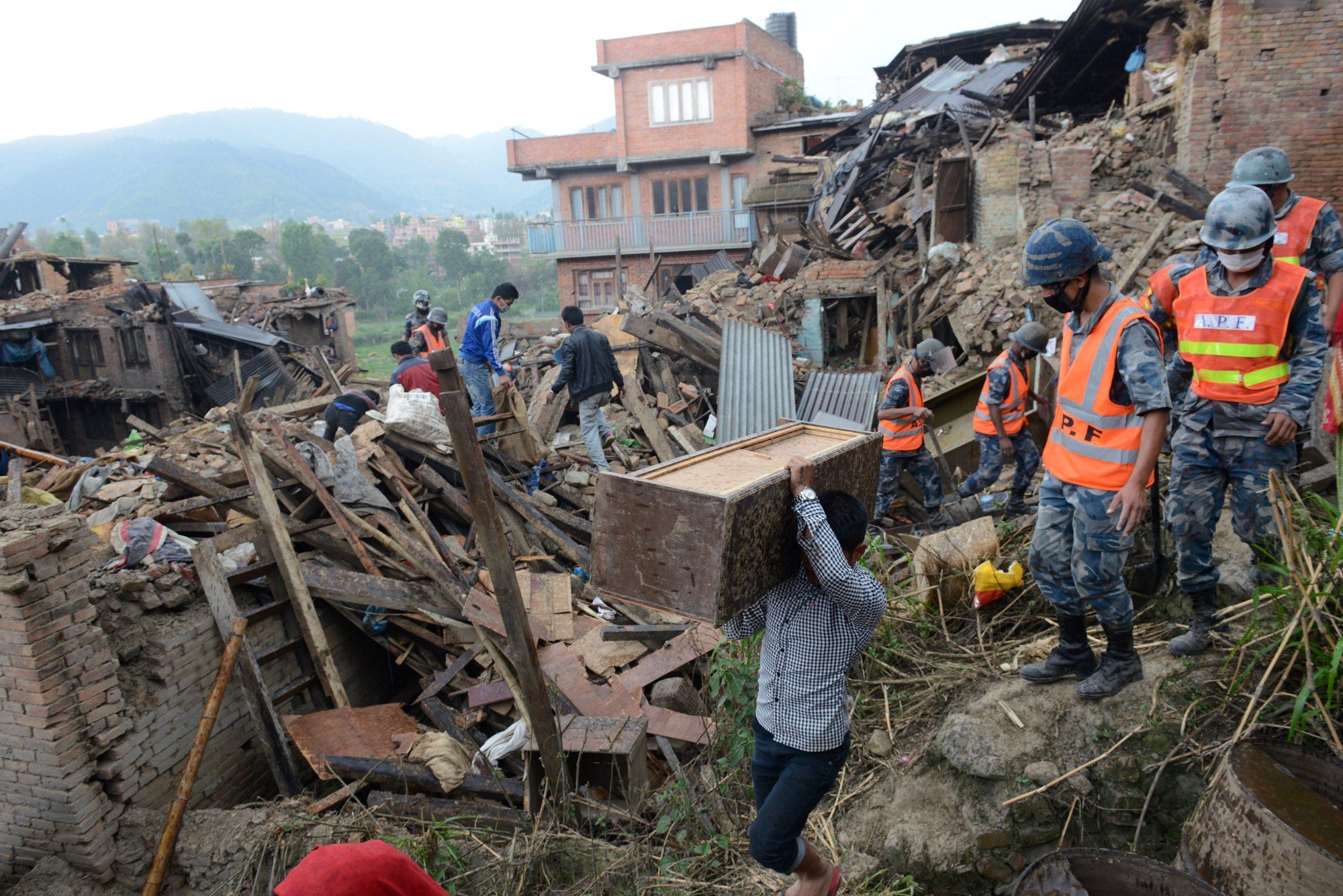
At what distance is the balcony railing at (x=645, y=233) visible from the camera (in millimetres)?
26234

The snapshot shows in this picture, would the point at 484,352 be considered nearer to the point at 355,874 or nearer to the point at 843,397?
the point at 843,397

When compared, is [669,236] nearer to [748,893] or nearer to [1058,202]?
[1058,202]

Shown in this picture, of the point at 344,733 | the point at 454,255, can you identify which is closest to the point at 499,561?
the point at 344,733

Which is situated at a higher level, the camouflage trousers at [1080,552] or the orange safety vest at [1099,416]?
the orange safety vest at [1099,416]

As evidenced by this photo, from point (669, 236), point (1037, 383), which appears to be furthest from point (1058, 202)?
point (669, 236)

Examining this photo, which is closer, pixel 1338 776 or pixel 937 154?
pixel 1338 776

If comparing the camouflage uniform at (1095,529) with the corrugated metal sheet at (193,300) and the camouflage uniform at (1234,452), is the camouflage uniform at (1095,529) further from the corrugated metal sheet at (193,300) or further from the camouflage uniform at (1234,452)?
Result: the corrugated metal sheet at (193,300)

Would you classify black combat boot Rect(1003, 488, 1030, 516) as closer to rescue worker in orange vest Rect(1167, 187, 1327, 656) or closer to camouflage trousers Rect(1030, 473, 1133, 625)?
rescue worker in orange vest Rect(1167, 187, 1327, 656)

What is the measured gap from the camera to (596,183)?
93.5ft

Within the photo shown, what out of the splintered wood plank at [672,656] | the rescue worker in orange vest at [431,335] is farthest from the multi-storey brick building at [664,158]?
the splintered wood plank at [672,656]

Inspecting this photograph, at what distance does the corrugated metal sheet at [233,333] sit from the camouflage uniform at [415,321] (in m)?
14.2

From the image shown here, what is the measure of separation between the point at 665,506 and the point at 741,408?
810 centimetres

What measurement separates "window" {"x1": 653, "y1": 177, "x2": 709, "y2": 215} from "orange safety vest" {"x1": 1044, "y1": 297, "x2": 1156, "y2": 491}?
26.0 metres

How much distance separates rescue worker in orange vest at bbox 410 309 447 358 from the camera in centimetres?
873
